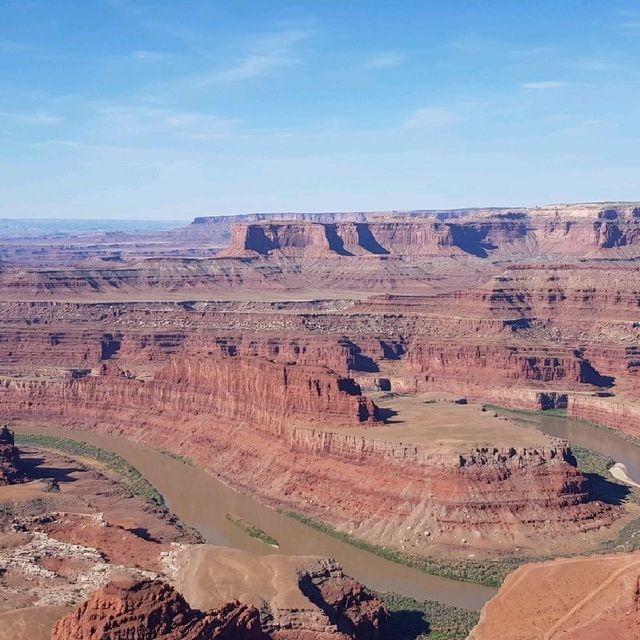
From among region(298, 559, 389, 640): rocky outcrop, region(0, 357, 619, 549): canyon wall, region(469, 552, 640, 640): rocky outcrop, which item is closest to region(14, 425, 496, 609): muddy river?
region(0, 357, 619, 549): canyon wall

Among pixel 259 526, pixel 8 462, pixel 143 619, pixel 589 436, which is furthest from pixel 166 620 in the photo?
pixel 589 436

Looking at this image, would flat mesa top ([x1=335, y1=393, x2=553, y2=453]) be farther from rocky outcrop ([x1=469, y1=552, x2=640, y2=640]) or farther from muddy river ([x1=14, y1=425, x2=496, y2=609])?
rocky outcrop ([x1=469, y1=552, x2=640, y2=640])

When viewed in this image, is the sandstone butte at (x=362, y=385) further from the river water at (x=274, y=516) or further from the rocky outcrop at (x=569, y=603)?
the rocky outcrop at (x=569, y=603)

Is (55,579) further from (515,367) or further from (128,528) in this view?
(515,367)

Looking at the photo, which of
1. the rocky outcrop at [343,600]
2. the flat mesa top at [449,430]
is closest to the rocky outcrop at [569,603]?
the rocky outcrop at [343,600]

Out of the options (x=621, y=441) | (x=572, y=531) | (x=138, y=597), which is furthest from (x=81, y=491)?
(x=621, y=441)
